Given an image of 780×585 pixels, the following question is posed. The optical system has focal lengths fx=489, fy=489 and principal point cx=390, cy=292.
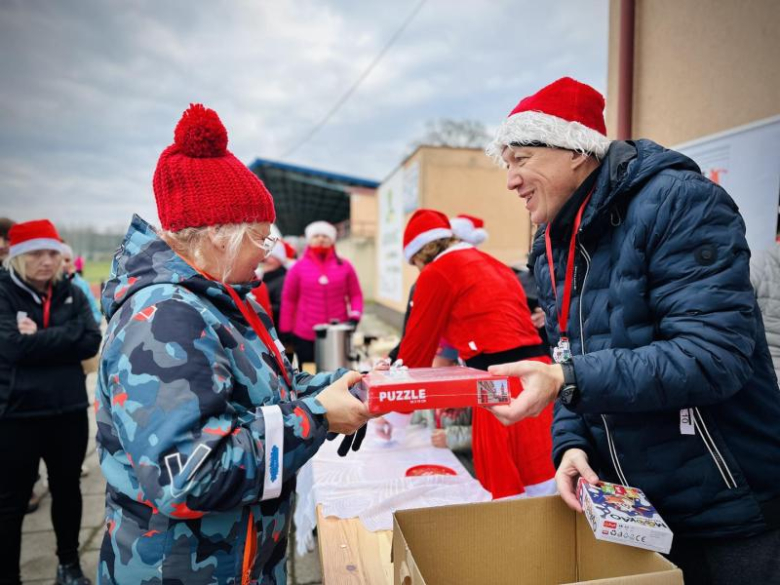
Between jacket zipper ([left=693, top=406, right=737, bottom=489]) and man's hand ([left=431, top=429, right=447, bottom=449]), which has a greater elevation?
jacket zipper ([left=693, top=406, right=737, bottom=489])

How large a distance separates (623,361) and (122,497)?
120 centimetres

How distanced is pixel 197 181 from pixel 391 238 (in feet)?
34.1

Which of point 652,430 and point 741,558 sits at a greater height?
point 652,430

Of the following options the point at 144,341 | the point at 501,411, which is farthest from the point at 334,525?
the point at 144,341

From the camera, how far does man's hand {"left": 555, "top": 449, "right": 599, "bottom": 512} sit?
1.21 meters

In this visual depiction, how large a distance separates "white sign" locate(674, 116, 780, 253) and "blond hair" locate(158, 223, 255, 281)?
2191 mm

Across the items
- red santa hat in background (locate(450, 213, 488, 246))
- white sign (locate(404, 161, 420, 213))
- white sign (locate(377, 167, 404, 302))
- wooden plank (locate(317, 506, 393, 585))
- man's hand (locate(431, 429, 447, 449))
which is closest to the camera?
wooden plank (locate(317, 506, 393, 585))

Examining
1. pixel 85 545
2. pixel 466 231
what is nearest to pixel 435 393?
pixel 85 545

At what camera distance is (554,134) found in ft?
4.35

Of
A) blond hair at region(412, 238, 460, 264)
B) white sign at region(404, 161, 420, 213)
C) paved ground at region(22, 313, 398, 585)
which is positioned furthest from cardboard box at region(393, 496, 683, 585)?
white sign at region(404, 161, 420, 213)

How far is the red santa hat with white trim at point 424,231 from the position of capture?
305 centimetres

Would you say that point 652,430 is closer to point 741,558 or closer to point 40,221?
point 741,558

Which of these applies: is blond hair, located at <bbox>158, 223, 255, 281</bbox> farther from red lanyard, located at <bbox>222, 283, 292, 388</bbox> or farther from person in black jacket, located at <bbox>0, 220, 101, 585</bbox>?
person in black jacket, located at <bbox>0, 220, 101, 585</bbox>

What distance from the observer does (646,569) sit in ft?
3.36
